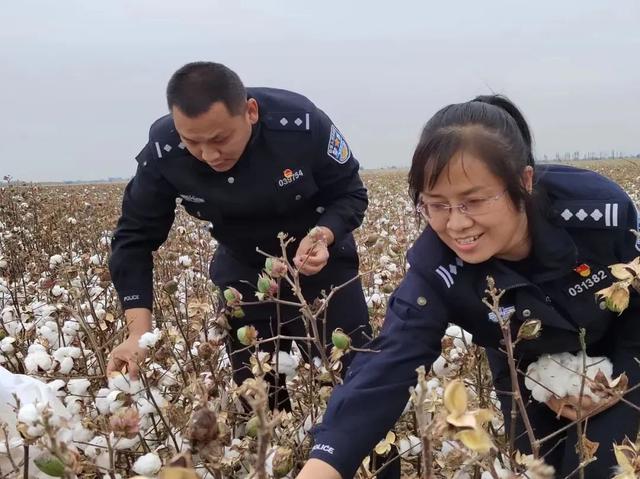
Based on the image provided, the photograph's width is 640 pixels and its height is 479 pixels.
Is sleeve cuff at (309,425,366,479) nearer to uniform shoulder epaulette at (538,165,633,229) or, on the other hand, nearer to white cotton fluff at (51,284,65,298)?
uniform shoulder epaulette at (538,165,633,229)

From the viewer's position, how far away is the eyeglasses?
124 cm

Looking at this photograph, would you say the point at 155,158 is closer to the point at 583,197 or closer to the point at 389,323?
the point at 389,323

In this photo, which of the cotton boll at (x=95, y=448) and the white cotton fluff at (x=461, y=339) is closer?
the cotton boll at (x=95, y=448)

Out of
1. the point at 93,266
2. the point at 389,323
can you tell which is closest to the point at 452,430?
the point at 389,323

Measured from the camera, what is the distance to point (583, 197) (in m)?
1.48

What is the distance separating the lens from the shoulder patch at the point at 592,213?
4.70ft

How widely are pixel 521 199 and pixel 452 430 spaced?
2.77ft

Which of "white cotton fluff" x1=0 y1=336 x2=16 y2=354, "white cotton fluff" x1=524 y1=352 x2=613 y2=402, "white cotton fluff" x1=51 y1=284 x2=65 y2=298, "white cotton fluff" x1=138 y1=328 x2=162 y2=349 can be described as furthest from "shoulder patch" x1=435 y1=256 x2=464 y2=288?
"white cotton fluff" x1=51 y1=284 x2=65 y2=298

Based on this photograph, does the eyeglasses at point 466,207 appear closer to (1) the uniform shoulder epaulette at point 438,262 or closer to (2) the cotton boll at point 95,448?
(1) the uniform shoulder epaulette at point 438,262

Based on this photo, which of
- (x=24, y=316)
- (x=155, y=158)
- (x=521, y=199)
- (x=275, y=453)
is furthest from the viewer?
Answer: (x=24, y=316)

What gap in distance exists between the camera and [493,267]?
4.65 feet

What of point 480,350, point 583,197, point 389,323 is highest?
point 583,197

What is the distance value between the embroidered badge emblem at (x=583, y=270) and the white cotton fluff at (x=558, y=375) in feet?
0.60

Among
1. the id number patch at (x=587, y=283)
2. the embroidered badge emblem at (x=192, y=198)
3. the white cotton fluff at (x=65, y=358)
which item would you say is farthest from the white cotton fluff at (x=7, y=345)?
the id number patch at (x=587, y=283)
